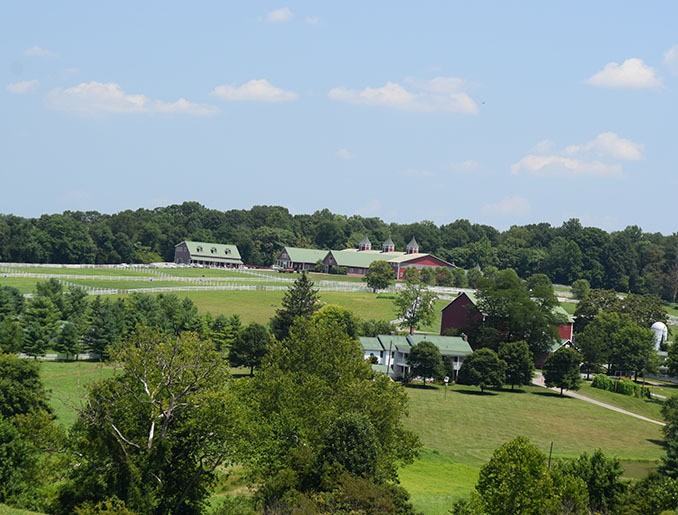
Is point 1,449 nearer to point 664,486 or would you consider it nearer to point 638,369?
point 664,486

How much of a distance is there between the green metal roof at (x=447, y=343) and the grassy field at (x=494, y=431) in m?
4.06

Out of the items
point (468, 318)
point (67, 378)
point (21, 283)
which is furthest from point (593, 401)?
point (21, 283)

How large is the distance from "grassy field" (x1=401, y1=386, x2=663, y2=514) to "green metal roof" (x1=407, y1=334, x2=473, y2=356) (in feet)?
13.3

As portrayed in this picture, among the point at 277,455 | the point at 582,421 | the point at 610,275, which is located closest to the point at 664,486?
the point at 277,455

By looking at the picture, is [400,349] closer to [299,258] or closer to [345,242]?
[299,258]

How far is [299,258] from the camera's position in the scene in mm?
149625

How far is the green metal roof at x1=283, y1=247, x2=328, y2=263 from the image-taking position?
149125 millimetres

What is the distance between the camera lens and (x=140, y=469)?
73.0ft

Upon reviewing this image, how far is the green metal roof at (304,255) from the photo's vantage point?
149 meters

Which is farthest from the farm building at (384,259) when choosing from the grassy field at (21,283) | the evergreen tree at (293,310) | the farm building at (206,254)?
the evergreen tree at (293,310)

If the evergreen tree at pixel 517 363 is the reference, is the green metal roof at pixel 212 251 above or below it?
above

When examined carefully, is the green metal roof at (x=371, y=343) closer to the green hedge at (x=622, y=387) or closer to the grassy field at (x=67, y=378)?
the green hedge at (x=622, y=387)

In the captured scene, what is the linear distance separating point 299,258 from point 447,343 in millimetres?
83528

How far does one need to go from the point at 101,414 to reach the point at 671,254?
149667 millimetres
